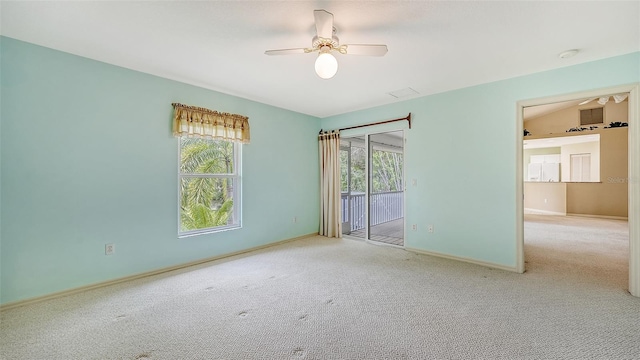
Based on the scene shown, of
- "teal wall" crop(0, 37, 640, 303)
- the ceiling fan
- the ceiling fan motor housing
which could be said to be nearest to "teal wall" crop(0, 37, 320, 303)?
"teal wall" crop(0, 37, 640, 303)

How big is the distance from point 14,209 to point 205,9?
2497 millimetres

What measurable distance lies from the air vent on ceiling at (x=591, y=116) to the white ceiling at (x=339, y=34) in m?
6.23

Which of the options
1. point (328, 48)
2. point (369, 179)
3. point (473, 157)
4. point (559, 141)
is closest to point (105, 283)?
point (328, 48)

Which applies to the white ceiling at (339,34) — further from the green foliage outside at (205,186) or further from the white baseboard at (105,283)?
the white baseboard at (105,283)

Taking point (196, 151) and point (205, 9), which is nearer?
point (205, 9)

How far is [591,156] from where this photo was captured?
7719 millimetres

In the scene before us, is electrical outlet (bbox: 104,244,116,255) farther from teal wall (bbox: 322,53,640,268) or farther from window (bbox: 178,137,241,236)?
teal wall (bbox: 322,53,640,268)

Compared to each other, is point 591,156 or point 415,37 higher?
point 415,37

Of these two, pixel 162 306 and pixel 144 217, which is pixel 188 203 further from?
pixel 162 306

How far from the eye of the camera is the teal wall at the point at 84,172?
238 centimetres

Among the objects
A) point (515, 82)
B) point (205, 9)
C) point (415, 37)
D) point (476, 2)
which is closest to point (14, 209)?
point (205, 9)

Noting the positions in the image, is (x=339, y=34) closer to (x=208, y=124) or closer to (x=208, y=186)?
(x=208, y=124)

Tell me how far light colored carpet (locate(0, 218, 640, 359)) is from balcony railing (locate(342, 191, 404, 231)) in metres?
2.25

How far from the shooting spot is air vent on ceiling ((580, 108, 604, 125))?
7.03m
